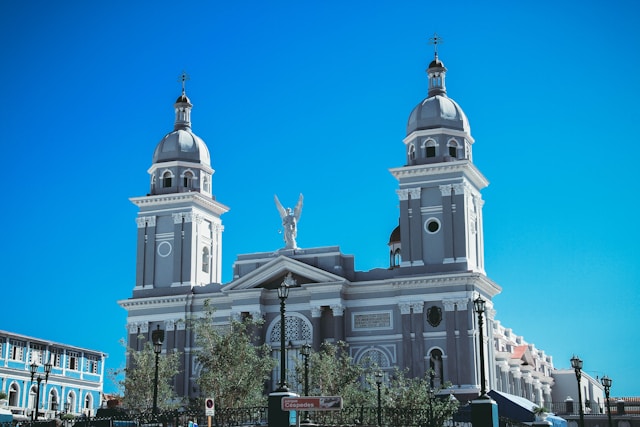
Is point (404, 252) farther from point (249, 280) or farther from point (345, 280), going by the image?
point (249, 280)

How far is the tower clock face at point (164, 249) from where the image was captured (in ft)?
233

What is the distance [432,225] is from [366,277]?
224 inches

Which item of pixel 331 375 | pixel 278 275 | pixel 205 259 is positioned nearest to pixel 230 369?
pixel 331 375

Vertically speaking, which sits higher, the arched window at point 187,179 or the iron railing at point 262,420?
the arched window at point 187,179

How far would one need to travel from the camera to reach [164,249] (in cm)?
7125

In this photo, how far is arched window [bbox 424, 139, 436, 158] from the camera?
65.8m

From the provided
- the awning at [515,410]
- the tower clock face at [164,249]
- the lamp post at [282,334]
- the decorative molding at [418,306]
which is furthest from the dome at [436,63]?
the lamp post at [282,334]

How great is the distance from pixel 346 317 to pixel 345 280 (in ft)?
9.08

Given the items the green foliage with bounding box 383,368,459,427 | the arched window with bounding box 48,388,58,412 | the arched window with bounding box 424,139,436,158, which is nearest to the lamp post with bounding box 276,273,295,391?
the green foliage with bounding box 383,368,459,427

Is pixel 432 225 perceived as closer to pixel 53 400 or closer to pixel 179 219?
pixel 179 219

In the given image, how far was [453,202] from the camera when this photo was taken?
209ft

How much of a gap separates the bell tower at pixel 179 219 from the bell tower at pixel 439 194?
15.7 meters

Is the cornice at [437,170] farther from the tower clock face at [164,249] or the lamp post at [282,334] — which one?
the lamp post at [282,334]

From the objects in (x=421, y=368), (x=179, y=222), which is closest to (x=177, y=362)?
(x=179, y=222)
